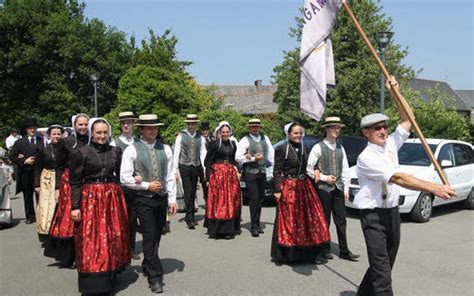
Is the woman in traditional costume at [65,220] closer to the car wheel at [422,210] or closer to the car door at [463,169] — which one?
the car wheel at [422,210]

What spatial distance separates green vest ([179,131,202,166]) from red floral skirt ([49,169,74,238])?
290cm

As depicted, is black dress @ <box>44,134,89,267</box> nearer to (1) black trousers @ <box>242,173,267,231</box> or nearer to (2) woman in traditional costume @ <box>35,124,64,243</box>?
(2) woman in traditional costume @ <box>35,124,64,243</box>

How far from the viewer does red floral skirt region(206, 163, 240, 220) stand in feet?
28.4

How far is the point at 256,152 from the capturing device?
8828 millimetres

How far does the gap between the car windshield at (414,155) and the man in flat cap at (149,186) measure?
6524 mm

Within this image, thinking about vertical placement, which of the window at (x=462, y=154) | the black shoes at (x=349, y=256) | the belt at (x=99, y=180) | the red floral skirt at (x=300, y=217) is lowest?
the black shoes at (x=349, y=256)

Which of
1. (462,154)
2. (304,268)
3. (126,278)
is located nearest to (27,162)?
(126,278)

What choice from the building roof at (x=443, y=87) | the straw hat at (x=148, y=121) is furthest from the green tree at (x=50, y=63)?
the building roof at (x=443, y=87)

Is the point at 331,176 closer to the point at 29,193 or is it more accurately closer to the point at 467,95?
the point at 29,193

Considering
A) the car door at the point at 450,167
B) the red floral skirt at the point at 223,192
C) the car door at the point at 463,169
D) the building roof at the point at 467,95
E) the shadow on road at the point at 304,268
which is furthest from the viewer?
the building roof at the point at 467,95

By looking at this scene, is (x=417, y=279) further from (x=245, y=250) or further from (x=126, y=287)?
(x=126, y=287)

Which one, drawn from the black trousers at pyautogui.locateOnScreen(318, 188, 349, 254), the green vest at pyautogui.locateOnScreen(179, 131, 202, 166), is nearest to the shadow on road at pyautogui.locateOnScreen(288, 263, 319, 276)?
the black trousers at pyautogui.locateOnScreen(318, 188, 349, 254)

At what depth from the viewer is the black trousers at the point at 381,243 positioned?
14.4ft

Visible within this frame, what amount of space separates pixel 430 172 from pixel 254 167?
3822 mm
